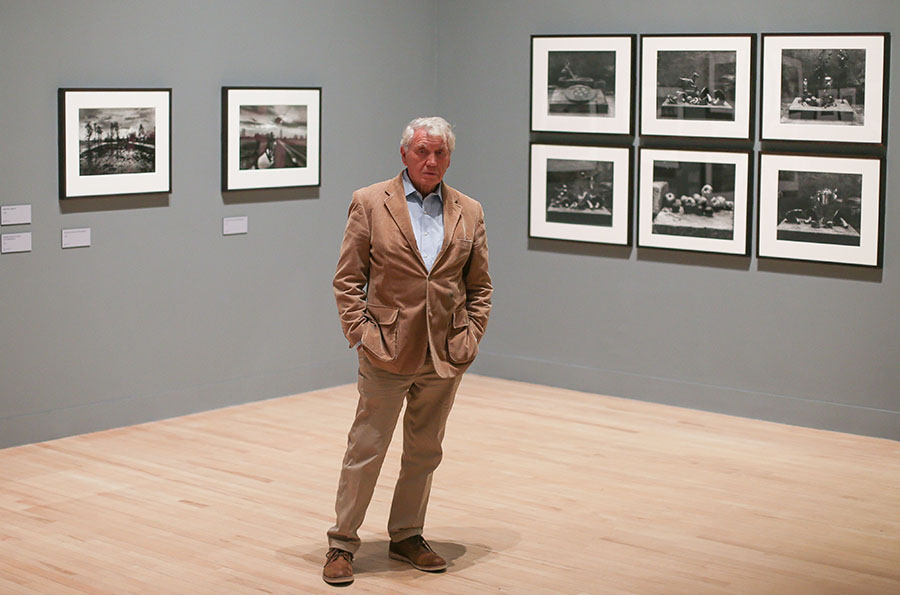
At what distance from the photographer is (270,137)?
30.0ft

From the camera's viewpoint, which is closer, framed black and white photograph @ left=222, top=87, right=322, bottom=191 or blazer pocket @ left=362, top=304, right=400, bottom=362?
blazer pocket @ left=362, top=304, right=400, bottom=362

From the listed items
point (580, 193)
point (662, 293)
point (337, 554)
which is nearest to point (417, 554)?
point (337, 554)

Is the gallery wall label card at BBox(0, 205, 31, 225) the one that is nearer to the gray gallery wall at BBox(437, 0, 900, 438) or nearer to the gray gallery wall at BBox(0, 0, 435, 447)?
the gray gallery wall at BBox(0, 0, 435, 447)

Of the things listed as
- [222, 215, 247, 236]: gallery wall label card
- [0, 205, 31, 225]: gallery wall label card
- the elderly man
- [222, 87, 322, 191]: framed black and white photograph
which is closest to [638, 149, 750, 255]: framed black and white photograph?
[222, 87, 322, 191]: framed black and white photograph

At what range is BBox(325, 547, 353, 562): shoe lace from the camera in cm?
558

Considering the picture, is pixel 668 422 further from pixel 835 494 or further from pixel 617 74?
pixel 617 74

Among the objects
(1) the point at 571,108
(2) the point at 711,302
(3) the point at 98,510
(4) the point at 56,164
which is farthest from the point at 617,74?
(3) the point at 98,510

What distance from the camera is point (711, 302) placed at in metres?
9.08

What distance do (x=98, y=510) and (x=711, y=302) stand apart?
459cm

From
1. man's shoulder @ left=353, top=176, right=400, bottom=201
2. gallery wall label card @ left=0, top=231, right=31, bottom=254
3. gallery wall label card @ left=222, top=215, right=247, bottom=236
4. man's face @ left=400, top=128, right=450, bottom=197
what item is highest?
man's face @ left=400, top=128, right=450, bottom=197

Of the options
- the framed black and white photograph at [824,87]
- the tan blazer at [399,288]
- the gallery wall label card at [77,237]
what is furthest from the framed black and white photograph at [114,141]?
the framed black and white photograph at [824,87]

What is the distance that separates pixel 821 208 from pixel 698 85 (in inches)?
49.3

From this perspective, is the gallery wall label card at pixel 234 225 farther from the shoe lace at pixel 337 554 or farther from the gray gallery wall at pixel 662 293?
the shoe lace at pixel 337 554

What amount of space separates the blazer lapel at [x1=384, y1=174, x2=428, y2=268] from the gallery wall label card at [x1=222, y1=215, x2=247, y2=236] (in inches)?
144
